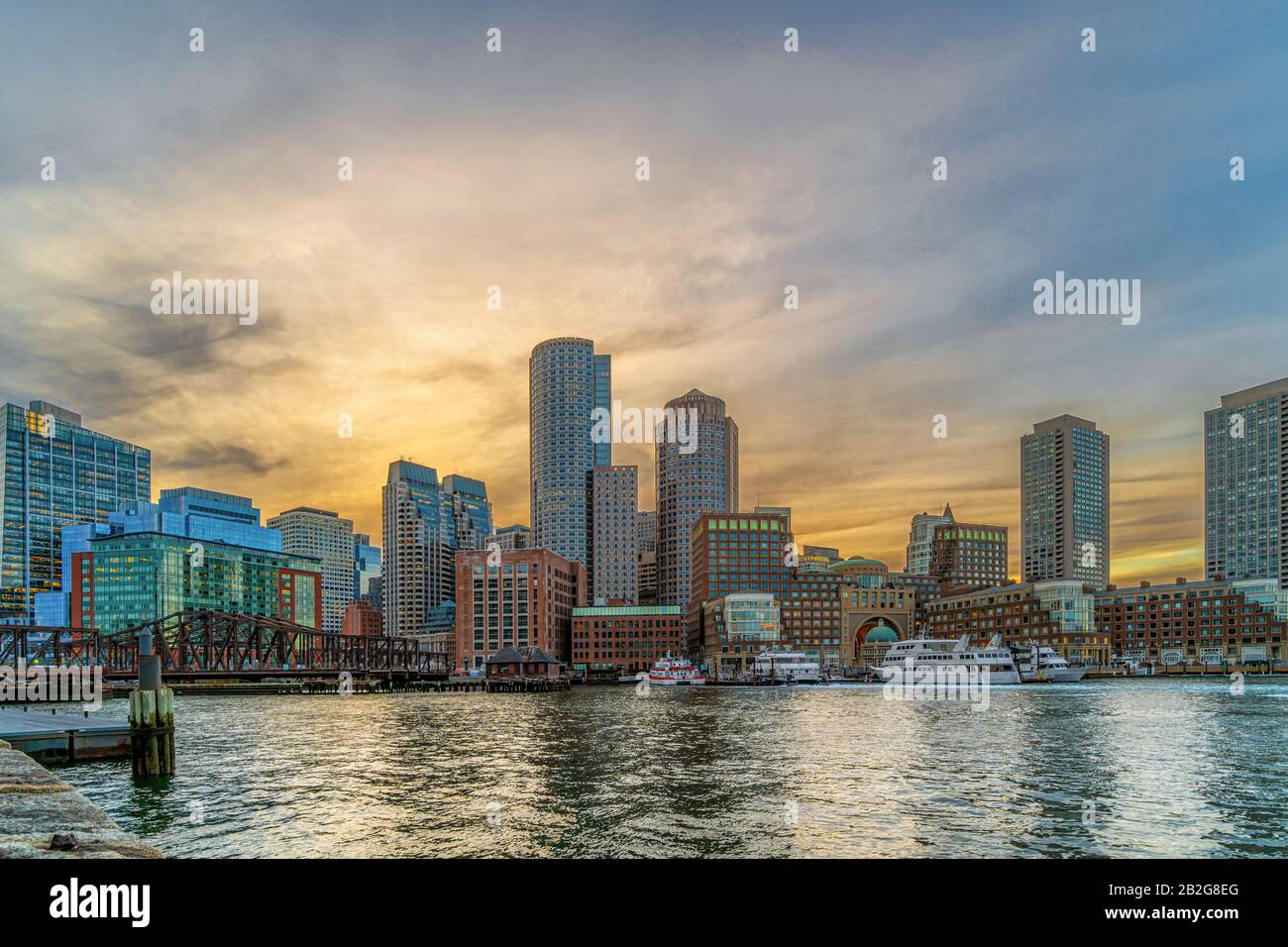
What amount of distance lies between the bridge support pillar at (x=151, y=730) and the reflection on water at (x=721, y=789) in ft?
4.76

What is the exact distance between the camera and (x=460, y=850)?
29188mm

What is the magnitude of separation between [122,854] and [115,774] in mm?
39465

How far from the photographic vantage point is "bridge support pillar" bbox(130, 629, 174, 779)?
1829 inches

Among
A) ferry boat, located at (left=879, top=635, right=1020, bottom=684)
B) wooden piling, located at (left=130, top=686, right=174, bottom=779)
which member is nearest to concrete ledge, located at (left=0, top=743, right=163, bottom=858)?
wooden piling, located at (left=130, top=686, right=174, bottom=779)

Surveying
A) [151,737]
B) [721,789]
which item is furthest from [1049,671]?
[151,737]
